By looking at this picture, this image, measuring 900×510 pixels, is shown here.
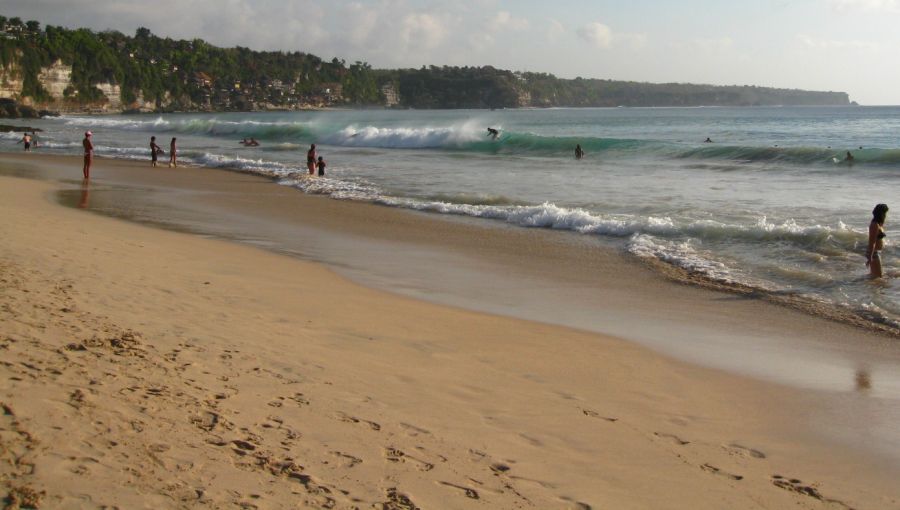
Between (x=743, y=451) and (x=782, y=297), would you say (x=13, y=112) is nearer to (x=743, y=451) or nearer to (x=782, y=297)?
(x=782, y=297)

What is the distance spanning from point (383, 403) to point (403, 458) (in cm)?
92

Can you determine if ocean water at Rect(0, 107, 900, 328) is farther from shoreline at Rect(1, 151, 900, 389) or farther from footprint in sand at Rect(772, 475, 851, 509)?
footprint in sand at Rect(772, 475, 851, 509)

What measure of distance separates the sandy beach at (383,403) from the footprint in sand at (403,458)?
0.6 inches

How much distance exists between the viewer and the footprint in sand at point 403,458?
4.25 m

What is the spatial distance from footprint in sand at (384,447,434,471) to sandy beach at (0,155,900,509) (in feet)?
0.05

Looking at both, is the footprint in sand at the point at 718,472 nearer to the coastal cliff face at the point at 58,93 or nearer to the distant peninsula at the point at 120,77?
the distant peninsula at the point at 120,77

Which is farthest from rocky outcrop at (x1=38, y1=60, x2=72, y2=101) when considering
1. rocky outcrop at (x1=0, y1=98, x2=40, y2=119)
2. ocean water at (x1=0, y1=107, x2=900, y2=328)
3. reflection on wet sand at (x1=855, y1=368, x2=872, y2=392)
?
reflection on wet sand at (x1=855, y1=368, x2=872, y2=392)

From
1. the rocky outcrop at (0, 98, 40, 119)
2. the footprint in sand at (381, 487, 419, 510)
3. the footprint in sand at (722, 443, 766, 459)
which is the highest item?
the rocky outcrop at (0, 98, 40, 119)

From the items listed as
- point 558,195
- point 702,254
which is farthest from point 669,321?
point 558,195

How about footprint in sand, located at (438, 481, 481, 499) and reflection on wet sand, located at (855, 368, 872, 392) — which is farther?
reflection on wet sand, located at (855, 368, 872, 392)

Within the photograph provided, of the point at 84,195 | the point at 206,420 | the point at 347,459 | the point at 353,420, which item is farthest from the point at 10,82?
the point at 347,459

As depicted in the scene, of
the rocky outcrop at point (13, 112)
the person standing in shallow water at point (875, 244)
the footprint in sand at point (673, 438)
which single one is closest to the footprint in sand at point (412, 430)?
the footprint in sand at point (673, 438)

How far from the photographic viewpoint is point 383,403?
5.22 m

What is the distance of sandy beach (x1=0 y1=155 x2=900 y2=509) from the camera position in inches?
153
